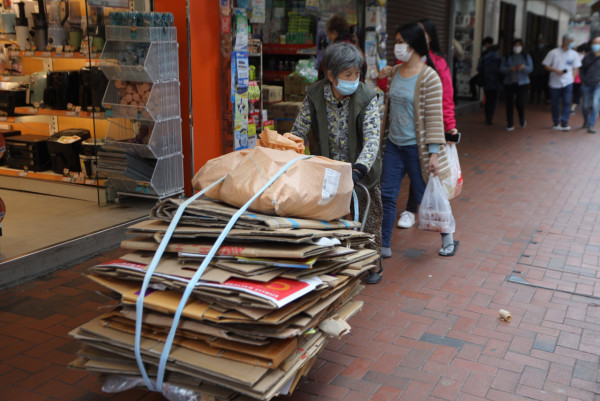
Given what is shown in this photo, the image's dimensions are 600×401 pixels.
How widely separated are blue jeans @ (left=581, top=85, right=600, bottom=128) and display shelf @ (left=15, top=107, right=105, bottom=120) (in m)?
10.8

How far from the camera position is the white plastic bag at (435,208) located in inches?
207

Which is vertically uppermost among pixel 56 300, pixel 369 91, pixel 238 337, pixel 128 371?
pixel 369 91

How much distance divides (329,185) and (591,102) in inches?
484

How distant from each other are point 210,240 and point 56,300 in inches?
86.7

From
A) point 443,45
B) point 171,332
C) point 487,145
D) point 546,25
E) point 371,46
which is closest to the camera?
point 171,332

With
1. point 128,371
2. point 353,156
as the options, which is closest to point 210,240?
point 128,371

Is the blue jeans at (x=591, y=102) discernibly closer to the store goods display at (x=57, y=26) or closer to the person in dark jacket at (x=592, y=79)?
the person in dark jacket at (x=592, y=79)

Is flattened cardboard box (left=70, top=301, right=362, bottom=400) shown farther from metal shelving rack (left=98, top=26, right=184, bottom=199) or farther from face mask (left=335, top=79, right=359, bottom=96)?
metal shelving rack (left=98, top=26, right=184, bottom=199)

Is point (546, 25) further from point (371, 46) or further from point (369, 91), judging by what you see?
point (369, 91)

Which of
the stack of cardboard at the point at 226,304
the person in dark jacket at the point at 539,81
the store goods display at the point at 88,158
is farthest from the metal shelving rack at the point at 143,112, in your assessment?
the person in dark jacket at the point at 539,81

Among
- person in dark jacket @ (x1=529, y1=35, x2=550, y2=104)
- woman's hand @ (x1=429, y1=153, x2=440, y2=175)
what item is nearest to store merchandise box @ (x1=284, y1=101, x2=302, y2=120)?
woman's hand @ (x1=429, y1=153, x2=440, y2=175)

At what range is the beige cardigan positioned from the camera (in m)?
5.04

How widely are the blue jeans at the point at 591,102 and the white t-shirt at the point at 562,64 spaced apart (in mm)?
406

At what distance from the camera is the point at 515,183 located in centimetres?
864
